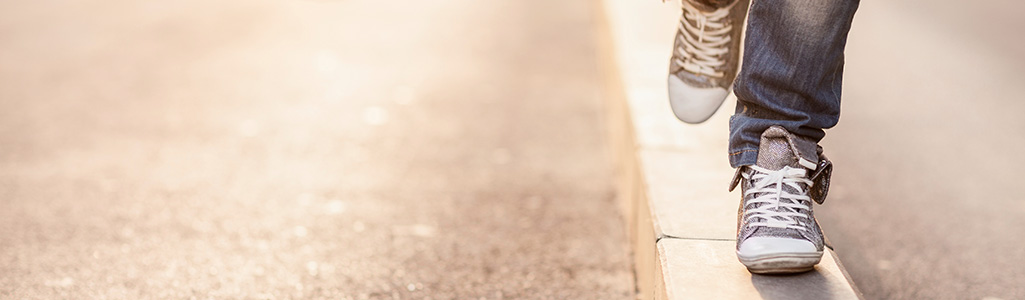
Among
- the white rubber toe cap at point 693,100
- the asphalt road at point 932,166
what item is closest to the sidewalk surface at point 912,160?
the asphalt road at point 932,166

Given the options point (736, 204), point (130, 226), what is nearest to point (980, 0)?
point (736, 204)

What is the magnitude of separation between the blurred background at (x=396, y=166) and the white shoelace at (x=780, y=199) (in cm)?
61

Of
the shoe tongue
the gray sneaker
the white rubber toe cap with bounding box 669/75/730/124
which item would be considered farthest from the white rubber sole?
the white rubber toe cap with bounding box 669/75/730/124

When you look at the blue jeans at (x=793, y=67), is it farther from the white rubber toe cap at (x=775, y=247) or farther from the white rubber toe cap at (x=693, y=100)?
the white rubber toe cap at (x=693, y=100)

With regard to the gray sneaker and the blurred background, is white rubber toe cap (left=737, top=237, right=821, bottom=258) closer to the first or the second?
the gray sneaker

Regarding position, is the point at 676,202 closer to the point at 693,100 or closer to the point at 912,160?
the point at 693,100

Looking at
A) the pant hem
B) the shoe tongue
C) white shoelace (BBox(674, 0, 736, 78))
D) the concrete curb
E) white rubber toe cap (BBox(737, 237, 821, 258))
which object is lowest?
the concrete curb

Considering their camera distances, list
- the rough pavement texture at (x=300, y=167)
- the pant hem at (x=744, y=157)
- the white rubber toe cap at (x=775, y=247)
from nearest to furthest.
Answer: the white rubber toe cap at (x=775, y=247) → the pant hem at (x=744, y=157) → the rough pavement texture at (x=300, y=167)

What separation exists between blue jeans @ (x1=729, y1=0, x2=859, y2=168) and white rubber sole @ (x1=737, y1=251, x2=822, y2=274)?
0.65 feet

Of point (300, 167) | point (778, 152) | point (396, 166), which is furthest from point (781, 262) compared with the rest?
point (300, 167)

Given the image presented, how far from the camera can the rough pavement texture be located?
7.58 ft

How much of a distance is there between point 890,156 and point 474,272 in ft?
5.83

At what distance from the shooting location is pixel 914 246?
8.39 feet

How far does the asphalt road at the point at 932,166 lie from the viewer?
2.39 metres
